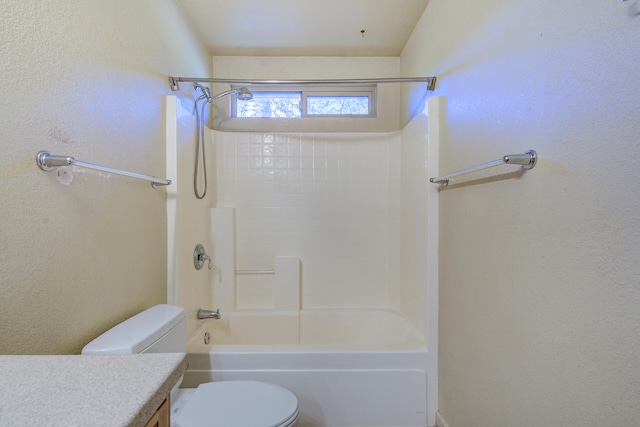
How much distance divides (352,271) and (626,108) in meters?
2.01

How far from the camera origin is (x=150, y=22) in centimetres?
145

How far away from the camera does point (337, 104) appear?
8.48ft

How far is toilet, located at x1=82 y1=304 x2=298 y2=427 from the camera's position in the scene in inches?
40.5

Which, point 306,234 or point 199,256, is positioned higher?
point 306,234

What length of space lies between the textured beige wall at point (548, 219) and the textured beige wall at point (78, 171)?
139 cm

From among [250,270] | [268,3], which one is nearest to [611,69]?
[268,3]

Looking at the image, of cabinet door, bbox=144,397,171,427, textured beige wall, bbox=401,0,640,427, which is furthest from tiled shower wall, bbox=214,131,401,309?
cabinet door, bbox=144,397,171,427

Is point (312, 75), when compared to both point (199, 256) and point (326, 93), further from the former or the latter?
point (199, 256)

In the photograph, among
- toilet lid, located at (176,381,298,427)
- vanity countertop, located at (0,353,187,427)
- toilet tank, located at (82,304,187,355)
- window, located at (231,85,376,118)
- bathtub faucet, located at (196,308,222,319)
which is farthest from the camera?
window, located at (231,85,376,118)

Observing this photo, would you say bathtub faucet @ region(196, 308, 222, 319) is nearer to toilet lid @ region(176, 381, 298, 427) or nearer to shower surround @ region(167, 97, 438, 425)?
shower surround @ region(167, 97, 438, 425)

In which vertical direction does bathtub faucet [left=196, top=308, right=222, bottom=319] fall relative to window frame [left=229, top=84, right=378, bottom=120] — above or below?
below

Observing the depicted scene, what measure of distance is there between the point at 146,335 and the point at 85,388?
2.38ft

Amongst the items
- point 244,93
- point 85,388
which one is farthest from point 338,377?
point 244,93

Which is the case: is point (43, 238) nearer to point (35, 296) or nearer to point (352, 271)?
point (35, 296)
